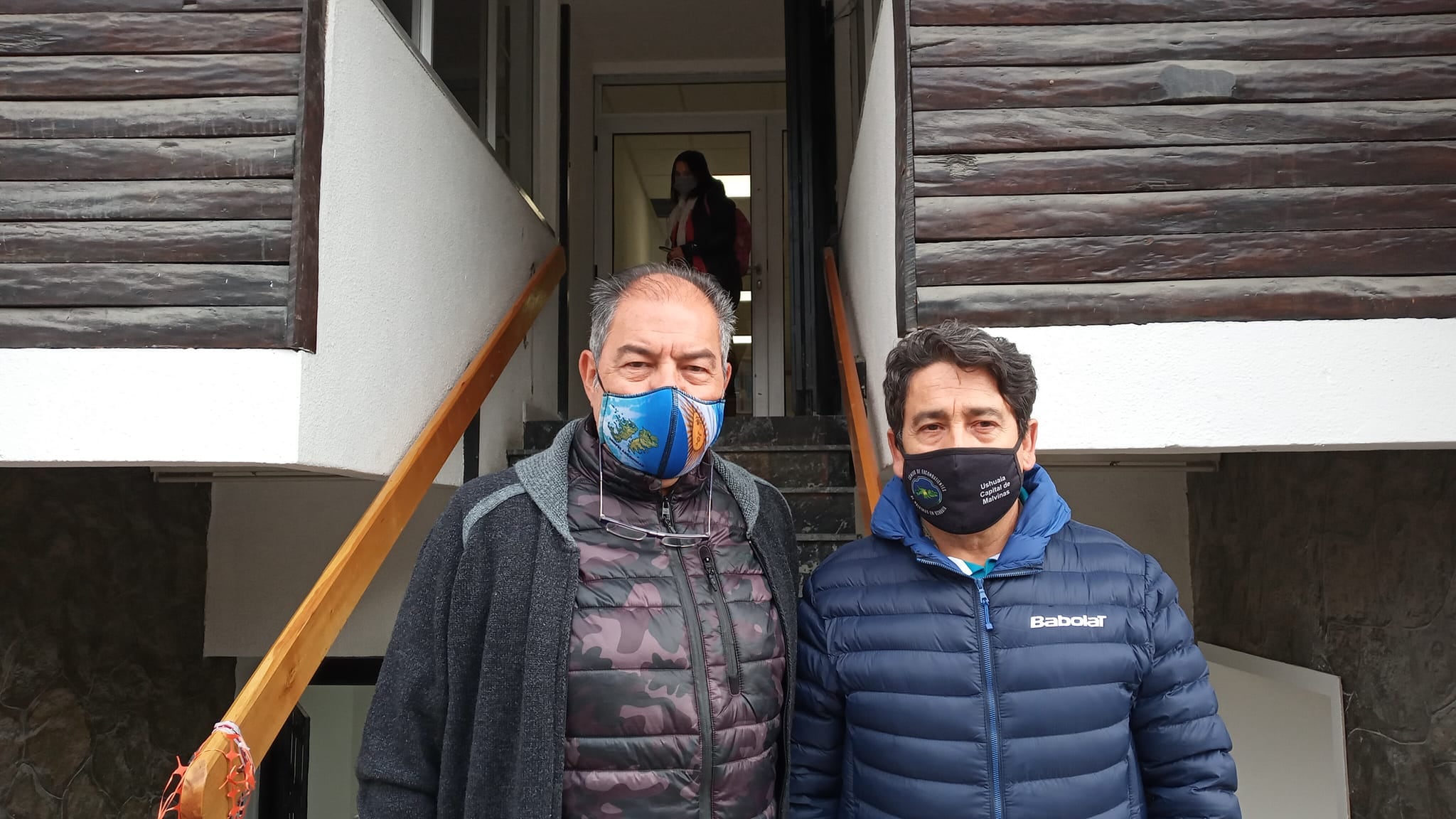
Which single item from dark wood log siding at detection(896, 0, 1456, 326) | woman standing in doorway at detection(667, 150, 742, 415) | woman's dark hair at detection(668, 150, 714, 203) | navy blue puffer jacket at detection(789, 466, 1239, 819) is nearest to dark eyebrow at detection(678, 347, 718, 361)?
navy blue puffer jacket at detection(789, 466, 1239, 819)

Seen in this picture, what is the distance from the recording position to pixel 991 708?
1318 mm

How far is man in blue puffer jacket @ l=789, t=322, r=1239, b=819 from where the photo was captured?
132cm

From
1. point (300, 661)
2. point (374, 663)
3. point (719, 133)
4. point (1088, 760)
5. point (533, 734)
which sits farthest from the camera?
point (719, 133)

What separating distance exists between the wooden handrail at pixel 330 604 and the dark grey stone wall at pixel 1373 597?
107 inches

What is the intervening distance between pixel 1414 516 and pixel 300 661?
2.99m

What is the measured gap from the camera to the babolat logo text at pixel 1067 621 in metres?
1.35

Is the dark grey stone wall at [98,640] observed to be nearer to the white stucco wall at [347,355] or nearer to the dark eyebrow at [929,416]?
the white stucco wall at [347,355]

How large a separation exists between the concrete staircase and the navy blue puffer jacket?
1788 millimetres

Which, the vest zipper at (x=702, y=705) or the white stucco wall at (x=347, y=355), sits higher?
the white stucco wall at (x=347, y=355)

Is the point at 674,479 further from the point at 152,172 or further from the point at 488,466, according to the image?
the point at 488,466

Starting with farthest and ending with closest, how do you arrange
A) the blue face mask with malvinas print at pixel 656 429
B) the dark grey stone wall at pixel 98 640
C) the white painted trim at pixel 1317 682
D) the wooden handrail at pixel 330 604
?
the dark grey stone wall at pixel 98 640 < the white painted trim at pixel 1317 682 < the wooden handrail at pixel 330 604 < the blue face mask with malvinas print at pixel 656 429

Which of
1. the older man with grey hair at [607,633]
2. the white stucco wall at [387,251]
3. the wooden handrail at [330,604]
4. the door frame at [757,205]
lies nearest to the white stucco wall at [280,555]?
the wooden handrail at [330,604]

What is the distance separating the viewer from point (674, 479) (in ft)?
4.54

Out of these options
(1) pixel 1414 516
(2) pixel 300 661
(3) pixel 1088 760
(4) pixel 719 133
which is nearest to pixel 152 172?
(2) pixel 300 661
